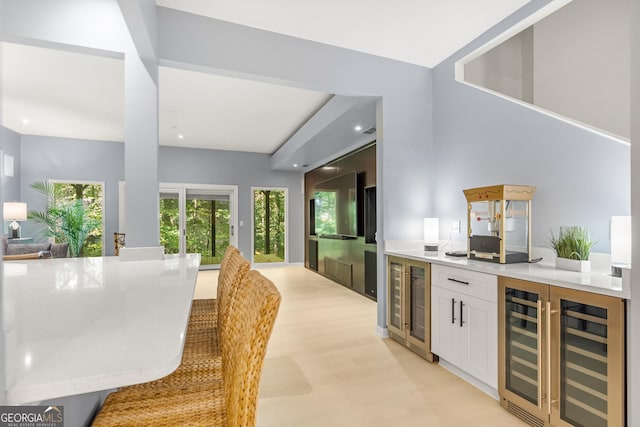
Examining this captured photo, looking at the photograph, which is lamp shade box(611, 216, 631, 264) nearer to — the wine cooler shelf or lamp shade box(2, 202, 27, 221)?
the wine cooler shelf

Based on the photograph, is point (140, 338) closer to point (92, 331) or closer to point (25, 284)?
point (92, 331)

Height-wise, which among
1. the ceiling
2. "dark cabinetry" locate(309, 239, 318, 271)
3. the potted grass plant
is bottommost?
"dark cabinetry" locate(309, 239, 318, 271)

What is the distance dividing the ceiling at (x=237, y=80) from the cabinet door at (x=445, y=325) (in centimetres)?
211

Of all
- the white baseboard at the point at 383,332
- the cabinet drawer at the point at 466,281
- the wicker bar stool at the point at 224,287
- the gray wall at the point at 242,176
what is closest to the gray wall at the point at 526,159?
the cabinet drawer at the point at 466,281

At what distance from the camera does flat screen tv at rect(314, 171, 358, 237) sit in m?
5.30

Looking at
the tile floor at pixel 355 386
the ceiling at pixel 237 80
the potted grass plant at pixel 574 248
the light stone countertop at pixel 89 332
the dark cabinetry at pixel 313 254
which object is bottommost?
the tile floor at pixel 355 386

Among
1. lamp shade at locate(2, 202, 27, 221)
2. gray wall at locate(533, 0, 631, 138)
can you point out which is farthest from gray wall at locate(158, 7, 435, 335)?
lamp shade at locate(2, 202, 27, 221)

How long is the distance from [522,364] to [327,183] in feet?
15.4

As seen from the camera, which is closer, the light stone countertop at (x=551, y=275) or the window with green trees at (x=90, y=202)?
the light stone countertop at (x=551, y=275)

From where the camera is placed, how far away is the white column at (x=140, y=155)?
2271mm

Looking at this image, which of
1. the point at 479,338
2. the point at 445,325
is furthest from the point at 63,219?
the point at 479,338

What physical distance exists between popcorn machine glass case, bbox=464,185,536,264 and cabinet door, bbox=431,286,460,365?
398 mm

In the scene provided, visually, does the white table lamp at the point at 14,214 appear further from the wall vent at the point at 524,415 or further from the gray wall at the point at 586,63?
the gray wall at the point at 586,63

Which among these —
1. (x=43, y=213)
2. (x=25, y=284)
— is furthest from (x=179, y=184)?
(x=25, y=284)
